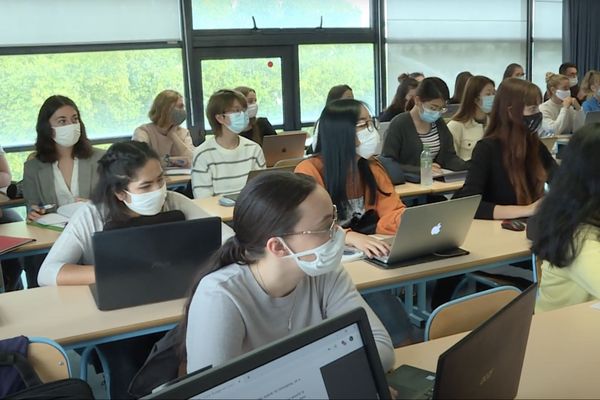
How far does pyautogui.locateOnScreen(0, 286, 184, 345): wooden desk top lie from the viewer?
2.04 m

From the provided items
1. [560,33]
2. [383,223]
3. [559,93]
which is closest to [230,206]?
[383,223]

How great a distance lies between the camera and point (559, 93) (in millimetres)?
6777

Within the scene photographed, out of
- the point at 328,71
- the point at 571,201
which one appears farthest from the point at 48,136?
the point at 328,71

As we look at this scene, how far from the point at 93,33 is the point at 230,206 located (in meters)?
3.48

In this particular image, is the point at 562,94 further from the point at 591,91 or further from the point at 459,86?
the point at 459,86

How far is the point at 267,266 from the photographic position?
1.63m

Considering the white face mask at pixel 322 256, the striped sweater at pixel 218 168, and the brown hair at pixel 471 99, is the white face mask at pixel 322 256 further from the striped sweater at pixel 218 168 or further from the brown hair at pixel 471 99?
the brown hair at pixel 471 99

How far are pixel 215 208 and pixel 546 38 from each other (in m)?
6.95

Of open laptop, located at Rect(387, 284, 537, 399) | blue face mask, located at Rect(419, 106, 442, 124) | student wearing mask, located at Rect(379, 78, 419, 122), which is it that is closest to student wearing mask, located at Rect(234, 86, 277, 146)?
student wearing mask, located at Rect(379, 78, 419, 122)

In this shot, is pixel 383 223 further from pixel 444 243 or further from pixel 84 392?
pixel 84 392

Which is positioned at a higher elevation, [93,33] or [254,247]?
[93,33]

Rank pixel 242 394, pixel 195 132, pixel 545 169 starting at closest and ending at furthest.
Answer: pixel 242 394, pixel 545 169, pixel 195 132

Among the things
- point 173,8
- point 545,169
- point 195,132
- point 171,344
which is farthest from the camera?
point 173,8

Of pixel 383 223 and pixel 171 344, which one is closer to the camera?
pixel 171 344
